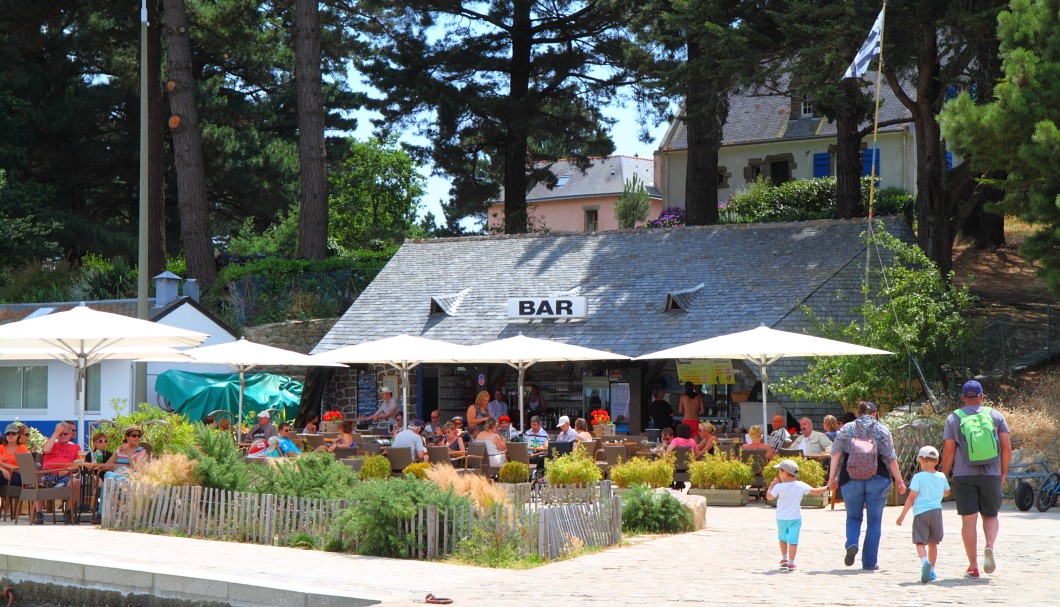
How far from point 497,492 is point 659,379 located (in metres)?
11.3

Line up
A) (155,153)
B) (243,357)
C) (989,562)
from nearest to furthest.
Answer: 1. (989,562)
2. (243,357)
3. (155,153)

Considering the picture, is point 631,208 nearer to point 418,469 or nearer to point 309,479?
point 418,469

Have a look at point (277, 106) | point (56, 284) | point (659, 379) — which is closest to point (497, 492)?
point (659, 379)

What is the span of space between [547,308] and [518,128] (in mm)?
9867

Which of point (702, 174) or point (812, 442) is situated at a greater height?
point (702, 174)

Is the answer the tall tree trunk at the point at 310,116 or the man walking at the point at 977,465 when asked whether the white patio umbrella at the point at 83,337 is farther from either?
the tall tree trunk at the point at 310,116

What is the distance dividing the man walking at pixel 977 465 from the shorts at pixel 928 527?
267 millimetres

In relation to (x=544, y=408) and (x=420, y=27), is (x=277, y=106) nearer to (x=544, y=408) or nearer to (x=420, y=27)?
(x=420, y=27)

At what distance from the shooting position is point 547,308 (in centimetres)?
2330

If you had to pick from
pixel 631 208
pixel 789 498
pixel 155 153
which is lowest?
pixel 789 498

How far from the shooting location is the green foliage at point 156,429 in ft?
52.6

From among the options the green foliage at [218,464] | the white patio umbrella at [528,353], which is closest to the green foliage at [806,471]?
the white patio umbrella at [528,353]

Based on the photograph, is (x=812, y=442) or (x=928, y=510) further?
(x=812, y=442)

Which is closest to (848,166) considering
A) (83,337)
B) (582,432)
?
(582,432)
